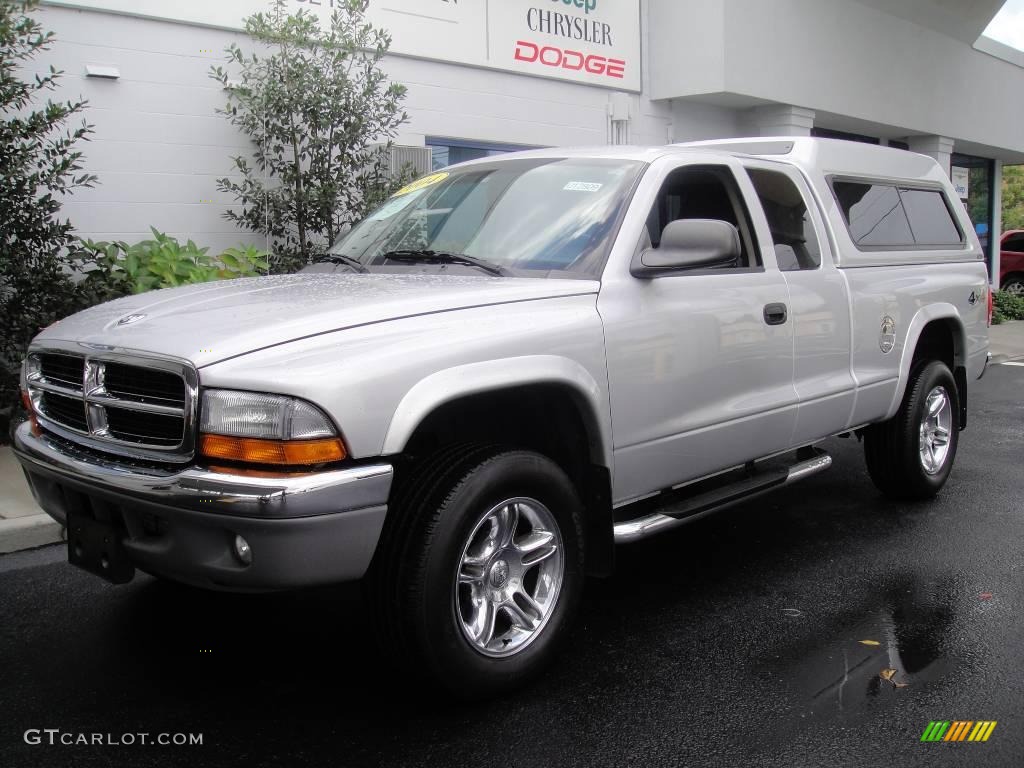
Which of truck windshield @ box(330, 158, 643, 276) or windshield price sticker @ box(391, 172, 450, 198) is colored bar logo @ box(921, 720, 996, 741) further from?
windshield price sticker @ box(391, 172, 450, 198)

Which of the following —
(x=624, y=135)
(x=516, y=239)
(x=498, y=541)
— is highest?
(x=624, y=135)

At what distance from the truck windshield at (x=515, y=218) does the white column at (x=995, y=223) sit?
20091 mm

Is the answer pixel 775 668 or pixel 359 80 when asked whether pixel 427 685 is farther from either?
pixel 359 80

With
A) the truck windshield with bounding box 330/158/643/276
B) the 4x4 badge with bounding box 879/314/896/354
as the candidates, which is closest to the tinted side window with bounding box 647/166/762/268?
the truck windshield with bounding box 330/158/643/276

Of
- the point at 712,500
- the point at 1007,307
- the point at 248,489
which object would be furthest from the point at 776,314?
the point at 1007,307

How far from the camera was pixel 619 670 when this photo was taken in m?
3.65

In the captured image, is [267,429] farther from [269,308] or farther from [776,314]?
[776,314]

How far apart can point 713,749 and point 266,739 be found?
1.41 meters

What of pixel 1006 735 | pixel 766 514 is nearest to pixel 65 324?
pixel 1006 735

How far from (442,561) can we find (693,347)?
1504 millimetres

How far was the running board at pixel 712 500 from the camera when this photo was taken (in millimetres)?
3773

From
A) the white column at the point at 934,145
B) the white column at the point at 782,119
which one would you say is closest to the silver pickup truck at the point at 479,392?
the white column at the point at 782,119

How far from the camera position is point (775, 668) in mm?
3641

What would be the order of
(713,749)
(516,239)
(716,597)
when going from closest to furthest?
(713,749)
(516,239)
(716,597)
